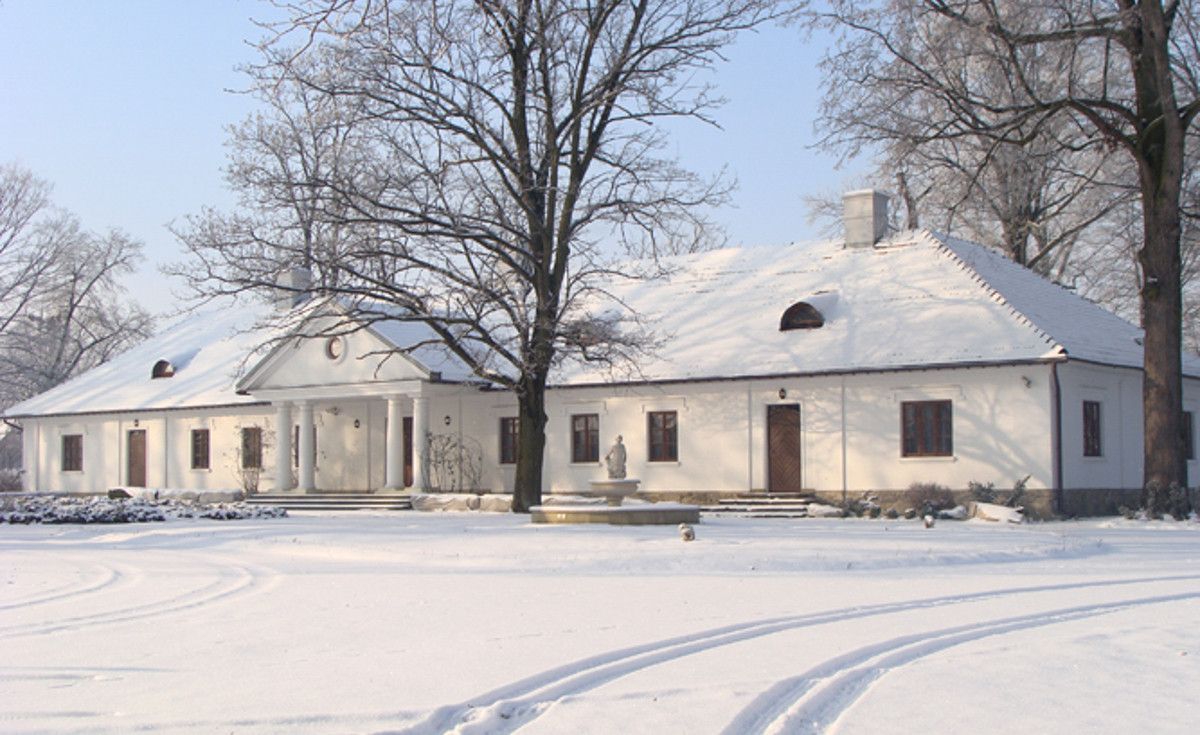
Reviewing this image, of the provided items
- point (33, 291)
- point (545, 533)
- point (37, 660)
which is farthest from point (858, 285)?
point (33, 291)

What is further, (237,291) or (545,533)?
(237,291)

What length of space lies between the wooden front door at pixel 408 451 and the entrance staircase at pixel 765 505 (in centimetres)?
1041

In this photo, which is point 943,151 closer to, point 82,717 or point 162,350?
point 162,350

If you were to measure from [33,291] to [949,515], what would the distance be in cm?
4669

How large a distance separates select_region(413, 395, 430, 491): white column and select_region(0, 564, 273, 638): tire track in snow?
18.0 meters

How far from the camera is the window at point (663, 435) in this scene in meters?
32.6

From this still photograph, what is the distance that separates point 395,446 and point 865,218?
13748 millimetres

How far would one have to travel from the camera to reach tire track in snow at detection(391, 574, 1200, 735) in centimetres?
736

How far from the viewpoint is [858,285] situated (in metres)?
32.1

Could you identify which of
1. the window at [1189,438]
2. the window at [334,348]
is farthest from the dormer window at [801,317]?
the window at [334,348]

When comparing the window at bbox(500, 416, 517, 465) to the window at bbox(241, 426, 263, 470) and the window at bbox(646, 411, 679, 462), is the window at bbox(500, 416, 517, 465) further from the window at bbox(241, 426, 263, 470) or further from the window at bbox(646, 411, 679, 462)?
the window at bbox(241, 426, 263, 470)

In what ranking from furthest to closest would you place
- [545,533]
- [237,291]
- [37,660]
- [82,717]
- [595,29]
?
[595,29], [237,291], [545,533], [37,660], [82,717]

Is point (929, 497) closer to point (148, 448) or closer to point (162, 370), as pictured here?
point (148, 448)

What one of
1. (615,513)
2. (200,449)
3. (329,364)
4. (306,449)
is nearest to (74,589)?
(615,513)
